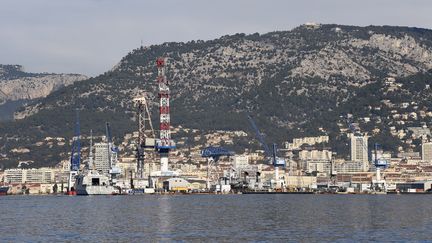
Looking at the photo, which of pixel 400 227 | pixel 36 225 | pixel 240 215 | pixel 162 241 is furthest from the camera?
pixel 240 215

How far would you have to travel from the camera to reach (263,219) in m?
128

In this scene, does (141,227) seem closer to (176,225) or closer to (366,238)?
(176,225)

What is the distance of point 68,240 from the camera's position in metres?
99.2

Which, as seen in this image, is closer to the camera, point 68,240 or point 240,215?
point 68,240

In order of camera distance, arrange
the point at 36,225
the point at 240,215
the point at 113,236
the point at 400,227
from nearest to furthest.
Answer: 1. the point at 113,236
2. the point at 400,227
3. the point at 36,225
4. the point at 240,215

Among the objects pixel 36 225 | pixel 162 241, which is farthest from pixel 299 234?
pixel 36 225

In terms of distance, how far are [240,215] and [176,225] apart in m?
22.0

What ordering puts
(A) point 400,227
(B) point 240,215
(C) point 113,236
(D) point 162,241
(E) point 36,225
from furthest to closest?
1. (B) point 240,215
2. (E) point 36,225
3. (A) point 400,227
4. (C) point 113,236
5. (D) point 162,241

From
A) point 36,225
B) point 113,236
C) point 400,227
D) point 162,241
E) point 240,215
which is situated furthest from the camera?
point 240,215

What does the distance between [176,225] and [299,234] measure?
1913 cm

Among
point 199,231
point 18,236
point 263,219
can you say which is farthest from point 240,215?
point 18,236

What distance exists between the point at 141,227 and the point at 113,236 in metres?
12.0

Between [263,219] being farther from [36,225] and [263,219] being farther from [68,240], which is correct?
[68,240]

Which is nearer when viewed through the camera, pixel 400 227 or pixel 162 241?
pixel 162 241
